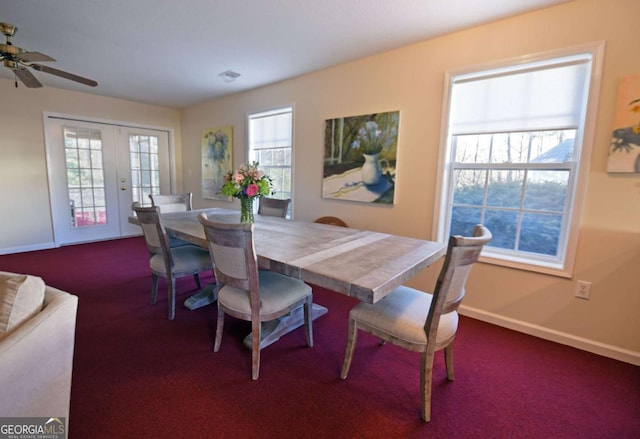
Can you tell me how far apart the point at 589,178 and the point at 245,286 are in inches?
94.6

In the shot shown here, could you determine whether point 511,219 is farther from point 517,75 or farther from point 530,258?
point 517,75

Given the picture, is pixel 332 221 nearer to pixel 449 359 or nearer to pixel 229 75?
pixel 449 359

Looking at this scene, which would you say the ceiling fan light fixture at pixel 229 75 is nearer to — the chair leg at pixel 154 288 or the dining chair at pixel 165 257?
the dining chair at pixel 165 257

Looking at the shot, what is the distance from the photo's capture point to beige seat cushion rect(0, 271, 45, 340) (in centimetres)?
104

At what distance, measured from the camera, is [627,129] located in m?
1.83

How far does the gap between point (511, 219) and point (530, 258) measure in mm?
343

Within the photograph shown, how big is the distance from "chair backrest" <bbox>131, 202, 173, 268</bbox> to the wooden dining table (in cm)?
8

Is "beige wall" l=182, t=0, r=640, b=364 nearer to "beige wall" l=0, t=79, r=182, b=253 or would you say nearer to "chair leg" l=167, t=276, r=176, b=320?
"chair leg" l=167, t=276, r=176, b=320

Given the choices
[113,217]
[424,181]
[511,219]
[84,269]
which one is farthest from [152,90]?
[511,219]

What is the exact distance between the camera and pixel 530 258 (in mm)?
2332

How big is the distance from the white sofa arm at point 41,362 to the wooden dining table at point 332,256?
0.86m

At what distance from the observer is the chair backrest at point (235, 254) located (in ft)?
4.93

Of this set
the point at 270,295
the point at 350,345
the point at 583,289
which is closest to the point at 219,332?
the point at 270,295

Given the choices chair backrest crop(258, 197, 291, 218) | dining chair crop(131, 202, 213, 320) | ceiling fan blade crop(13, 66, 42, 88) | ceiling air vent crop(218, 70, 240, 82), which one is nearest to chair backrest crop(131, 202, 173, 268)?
dining chair crop(131, 202, 213, 320)
